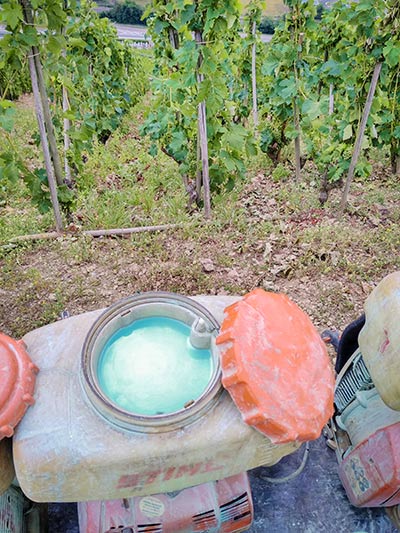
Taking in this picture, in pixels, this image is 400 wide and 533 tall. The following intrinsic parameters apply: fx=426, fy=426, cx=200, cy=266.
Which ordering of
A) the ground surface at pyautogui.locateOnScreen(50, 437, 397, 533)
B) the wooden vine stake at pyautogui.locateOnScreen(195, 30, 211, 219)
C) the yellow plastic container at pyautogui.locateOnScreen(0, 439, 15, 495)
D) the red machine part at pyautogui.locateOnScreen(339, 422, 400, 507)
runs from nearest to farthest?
1. the yellow plastic container at pyautogui.locateOnScreen(0, 439, 15, 495)
2. the red machine part at pyautogui.locateOnScreen(339, 422, 400, 507)
3. the ground surface at pyautogui.locateOnScreen(50, 437, 397, 533)
4. the wooden vine stake at pyautogui.locateOnScreen(195, 30, 211, 219)

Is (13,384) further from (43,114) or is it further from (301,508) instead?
(43,114)

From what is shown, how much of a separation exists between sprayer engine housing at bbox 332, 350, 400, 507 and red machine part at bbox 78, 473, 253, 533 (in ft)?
1.52

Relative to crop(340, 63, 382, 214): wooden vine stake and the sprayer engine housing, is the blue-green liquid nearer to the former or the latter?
the sprayer engine housing

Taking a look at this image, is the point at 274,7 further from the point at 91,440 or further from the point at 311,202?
the point at 91,440

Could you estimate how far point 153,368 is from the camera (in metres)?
1.17

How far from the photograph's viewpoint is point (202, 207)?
3891 millimetres

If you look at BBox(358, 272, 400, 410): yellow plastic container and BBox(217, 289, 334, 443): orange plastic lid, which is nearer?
BBox(217, 289, 334, 443): orange plastic lid

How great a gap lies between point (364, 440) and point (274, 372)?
2.41ft

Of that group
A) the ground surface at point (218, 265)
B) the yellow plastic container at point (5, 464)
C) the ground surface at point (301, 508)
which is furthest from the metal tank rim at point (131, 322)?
the ground surface at point (218, 265)

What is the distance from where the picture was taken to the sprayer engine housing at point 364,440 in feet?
4.78

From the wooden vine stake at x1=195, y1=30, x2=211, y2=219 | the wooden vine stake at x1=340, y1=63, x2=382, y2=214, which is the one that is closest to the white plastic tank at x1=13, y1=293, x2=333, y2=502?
the wooden vine stake at x1=195, y1=30, x2=211, y2=219

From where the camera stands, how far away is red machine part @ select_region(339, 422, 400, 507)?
1.44 meters

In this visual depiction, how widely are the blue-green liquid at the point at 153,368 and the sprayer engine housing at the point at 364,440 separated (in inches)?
29.8

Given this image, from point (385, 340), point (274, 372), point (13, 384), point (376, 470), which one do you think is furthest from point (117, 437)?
point (376, 470)
